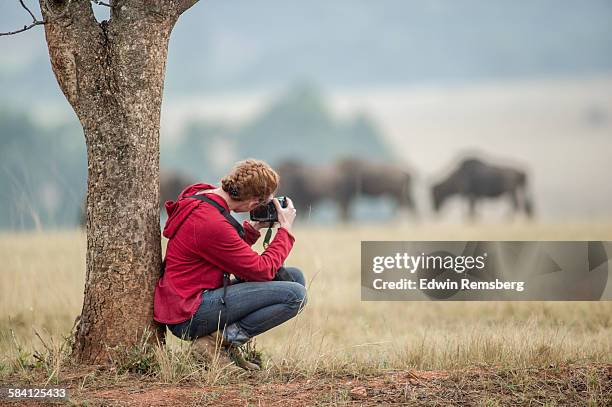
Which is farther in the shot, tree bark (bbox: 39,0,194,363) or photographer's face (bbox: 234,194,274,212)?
tree bark (bbox: 39,0,194,363)

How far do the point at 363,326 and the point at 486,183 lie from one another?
88.6ft

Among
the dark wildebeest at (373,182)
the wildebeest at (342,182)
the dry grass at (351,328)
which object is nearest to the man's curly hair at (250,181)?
the dry grass at (351,328)

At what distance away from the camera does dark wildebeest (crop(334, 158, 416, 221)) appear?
34.0 m

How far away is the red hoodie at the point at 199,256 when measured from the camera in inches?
212

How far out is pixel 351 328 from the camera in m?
9.09

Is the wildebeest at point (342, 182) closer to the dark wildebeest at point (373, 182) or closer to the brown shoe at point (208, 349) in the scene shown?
the dark wildebeest at point (373, 182)

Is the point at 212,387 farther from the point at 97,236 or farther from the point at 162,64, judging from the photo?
the point at 162,64

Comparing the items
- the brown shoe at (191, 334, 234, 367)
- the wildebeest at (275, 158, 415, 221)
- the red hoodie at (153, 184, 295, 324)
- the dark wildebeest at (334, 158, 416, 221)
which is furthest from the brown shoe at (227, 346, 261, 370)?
the dark wildebeest at (334, 158, 416, 221)

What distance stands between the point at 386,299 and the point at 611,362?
16.4 ft

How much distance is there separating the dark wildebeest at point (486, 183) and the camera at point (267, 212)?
29394mm

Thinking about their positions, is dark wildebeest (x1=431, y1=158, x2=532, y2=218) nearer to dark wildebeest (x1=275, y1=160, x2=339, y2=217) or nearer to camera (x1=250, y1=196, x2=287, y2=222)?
dark wildebeest (x1=275, y1=160, x2=339, y2=217)

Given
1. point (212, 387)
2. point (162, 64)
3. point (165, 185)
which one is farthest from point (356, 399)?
point (165, 185)

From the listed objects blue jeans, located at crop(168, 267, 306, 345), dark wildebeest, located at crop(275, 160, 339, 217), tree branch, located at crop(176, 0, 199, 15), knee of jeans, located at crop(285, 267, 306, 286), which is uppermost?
dark wildebeest, located at crop(275, 160, 339, 217)

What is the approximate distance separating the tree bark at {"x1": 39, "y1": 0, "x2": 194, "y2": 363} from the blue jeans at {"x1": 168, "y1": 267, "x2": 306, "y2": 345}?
1.22 ft
